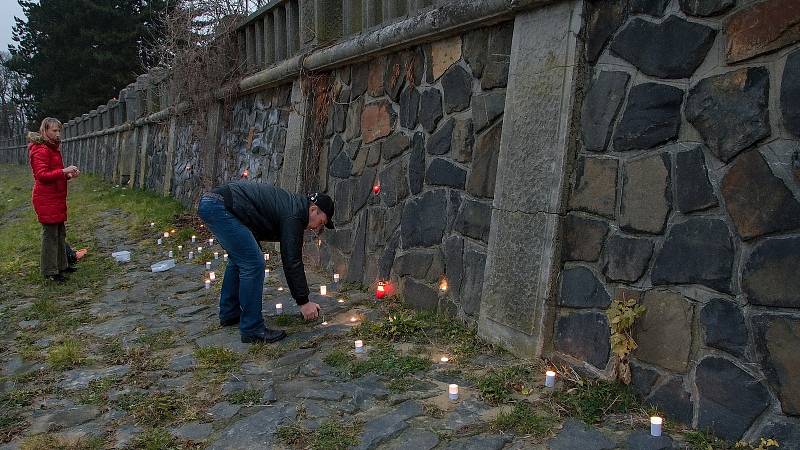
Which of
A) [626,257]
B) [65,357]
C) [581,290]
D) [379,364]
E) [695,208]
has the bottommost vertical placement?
[65,357]

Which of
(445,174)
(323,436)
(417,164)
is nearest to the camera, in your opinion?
(323,436)

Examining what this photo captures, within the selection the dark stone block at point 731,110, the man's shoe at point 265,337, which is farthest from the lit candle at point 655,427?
the man's shoe at point 265,337

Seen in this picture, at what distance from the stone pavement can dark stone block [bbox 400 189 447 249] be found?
2.45 ft

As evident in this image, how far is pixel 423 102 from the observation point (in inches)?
192

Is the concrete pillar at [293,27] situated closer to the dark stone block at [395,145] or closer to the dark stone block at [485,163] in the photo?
the dark stone block at [395,145]

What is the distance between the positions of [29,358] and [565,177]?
405 centimetres

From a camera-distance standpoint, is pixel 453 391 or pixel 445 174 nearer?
pixel 453 391

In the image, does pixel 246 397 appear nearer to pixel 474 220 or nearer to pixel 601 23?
pixel 474 220

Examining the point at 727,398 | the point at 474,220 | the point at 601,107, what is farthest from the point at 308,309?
the point at 727,398

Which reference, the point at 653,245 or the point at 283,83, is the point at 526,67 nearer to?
the point at 653,245

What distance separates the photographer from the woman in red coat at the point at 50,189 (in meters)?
6.50

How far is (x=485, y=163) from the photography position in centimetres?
416

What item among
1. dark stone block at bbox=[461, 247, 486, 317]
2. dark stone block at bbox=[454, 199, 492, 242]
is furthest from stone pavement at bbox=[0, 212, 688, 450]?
dark stone block at bbox=[454, 199, 492, 242]

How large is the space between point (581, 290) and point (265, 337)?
235 cm
